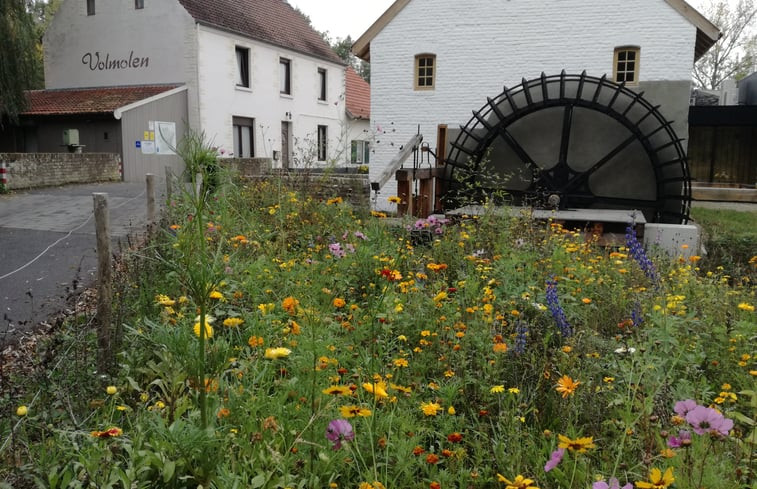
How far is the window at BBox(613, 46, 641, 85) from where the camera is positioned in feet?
44.1

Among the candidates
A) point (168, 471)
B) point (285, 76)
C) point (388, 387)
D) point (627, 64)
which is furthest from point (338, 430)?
point (285, 76)

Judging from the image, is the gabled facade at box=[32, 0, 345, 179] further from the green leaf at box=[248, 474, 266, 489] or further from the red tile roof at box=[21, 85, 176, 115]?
the green leaf at box=[248, 474, 266, 489]

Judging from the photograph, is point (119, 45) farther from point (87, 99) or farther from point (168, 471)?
point (168, 471)

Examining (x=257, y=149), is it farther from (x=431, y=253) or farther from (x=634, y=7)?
(x=431, y=253)

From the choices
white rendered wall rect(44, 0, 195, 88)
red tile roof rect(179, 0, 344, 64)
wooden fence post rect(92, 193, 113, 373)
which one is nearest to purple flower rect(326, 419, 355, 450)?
wooden fence post rect(92, 193, 113, 373)

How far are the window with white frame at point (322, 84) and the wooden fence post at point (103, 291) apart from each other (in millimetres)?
25904

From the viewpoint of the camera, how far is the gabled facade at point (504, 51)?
42.9ft

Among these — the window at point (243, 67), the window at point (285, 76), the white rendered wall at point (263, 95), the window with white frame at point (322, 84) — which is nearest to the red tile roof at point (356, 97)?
the white rendered wall at point (263, 95)

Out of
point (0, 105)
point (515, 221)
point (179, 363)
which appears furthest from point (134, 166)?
point (179, 363)

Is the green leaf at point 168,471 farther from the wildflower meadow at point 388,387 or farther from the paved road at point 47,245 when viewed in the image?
the paved road at point 47,245

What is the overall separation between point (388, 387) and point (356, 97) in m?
31.1

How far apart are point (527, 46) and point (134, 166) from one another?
13599 millimetres

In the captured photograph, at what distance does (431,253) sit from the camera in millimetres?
5801

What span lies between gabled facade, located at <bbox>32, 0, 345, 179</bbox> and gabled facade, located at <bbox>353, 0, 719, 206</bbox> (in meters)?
4.94
